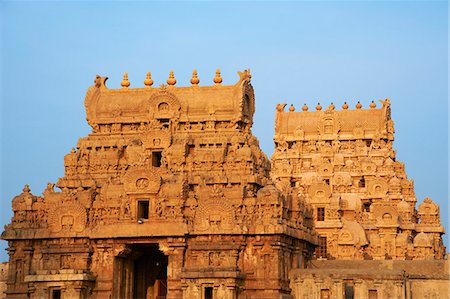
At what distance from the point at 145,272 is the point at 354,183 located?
29.7m

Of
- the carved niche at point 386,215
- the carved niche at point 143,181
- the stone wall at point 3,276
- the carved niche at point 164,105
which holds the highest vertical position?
the carved niche at point 164,105

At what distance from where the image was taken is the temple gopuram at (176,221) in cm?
5716

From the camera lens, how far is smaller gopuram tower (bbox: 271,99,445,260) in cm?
8088

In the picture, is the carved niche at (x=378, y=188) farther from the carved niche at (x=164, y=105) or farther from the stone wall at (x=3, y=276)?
the stone wall at (x=3, y=276)

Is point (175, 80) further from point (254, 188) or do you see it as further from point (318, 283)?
point (318, 283)

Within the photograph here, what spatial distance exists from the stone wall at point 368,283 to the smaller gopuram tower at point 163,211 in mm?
1109

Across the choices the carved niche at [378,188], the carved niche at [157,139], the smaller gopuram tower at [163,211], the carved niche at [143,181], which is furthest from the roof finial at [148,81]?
the carved niche at [378,188]

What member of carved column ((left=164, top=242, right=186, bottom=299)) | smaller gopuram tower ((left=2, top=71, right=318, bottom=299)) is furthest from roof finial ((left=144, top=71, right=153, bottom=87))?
carved column ((left=164, top=242, right=186, bottom=299))

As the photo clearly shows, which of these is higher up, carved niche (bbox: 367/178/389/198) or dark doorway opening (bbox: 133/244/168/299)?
carved niche (bbox: 367/178/389/198)

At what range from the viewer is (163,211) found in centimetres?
5841

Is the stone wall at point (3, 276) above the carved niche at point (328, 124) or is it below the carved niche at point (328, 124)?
below

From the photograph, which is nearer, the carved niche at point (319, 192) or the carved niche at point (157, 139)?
the carved niche at point (157, 139)

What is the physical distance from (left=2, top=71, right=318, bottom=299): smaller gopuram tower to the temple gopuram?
0.06 meters

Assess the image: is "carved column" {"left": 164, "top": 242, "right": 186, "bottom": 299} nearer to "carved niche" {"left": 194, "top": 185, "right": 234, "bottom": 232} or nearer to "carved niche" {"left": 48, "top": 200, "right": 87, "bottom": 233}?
"carved niche" {"left": 194, "top": 185, "right": 234, "bottom": 232}
